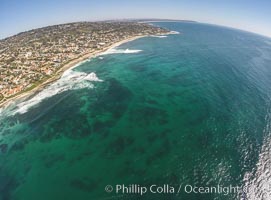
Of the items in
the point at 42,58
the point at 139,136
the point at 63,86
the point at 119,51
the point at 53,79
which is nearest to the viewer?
the point at 139,136

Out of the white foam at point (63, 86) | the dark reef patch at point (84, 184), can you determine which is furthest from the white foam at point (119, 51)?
the dark reef patch at point (84, 184)

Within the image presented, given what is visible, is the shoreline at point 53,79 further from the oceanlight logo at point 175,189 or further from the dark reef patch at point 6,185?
the oceanlight logo at point 175,189

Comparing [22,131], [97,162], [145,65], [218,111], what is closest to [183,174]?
[97,162]

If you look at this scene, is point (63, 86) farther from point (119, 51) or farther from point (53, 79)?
point (119, 51)

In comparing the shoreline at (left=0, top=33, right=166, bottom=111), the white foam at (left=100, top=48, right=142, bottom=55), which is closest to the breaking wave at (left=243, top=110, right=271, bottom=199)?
the shoreline at (left=0, top=33, right=166, bottom=111)

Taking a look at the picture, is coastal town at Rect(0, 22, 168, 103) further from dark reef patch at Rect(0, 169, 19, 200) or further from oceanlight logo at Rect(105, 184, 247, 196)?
oceanlight logo at Rect(105, 184, 247, 196)
